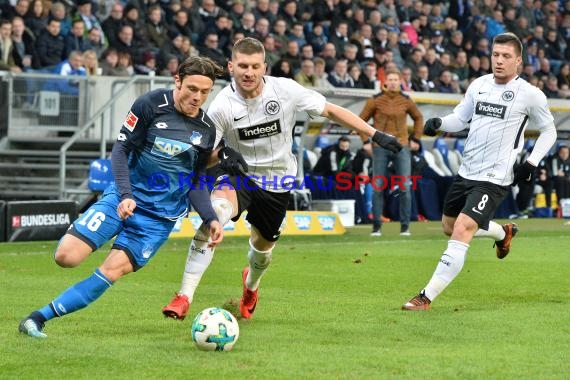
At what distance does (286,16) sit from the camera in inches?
1015

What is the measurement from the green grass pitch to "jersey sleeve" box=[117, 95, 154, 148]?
1.33 meters

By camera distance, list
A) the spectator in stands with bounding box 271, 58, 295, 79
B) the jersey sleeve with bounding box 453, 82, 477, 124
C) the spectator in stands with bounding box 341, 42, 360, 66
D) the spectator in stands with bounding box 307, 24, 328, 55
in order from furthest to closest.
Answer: the spectator in stands with bounding box 307, 24, 328, 55, the spectator in stands with bounding box 341, 42, 360, 66, the spectator in stands with bounding box 271, 58, 295, 79, the jersey sleeve with bounding box 453, 82, 477, 124

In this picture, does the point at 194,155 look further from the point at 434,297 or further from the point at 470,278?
the point at 470,278

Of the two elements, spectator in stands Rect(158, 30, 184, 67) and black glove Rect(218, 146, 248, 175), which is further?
spectator in stands Rect(158, 30, 184, 67)

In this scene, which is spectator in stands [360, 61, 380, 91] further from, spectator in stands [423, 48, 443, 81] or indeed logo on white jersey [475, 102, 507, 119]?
indeed logo on white jersey [475, 102, 507, 119]

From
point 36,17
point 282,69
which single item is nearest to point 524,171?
point 282,69

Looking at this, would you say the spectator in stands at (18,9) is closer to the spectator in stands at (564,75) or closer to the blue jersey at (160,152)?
the blue jersey at (160,152)

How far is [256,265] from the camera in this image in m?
9.63

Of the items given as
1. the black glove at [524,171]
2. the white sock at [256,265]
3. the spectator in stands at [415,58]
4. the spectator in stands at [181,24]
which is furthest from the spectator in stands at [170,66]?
the white sock at [256,265]

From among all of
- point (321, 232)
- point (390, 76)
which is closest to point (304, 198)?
point (321, 232)

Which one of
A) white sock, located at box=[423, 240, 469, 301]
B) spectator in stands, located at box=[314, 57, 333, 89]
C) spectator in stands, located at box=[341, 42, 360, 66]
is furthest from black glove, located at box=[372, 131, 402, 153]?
spectator in stands, located at box=[341, 42, 360, 66]

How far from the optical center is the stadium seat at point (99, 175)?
62.3 feet

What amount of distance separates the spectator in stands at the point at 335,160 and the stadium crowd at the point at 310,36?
1261mm

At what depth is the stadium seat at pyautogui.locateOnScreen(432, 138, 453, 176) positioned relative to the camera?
25562 millimetres
